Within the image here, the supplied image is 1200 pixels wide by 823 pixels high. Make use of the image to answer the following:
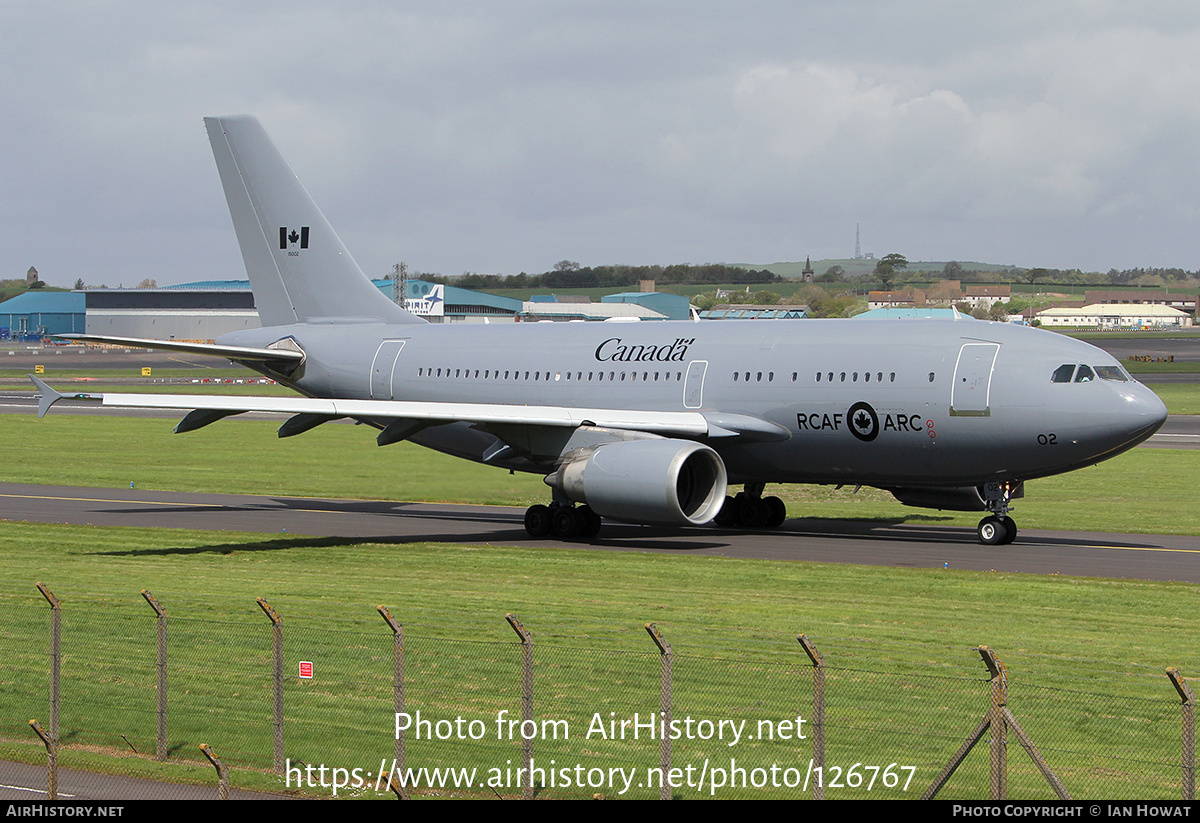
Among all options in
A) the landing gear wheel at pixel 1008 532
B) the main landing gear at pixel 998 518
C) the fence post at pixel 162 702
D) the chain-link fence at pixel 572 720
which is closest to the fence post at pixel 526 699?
the chain-link fence at pixel 572 720

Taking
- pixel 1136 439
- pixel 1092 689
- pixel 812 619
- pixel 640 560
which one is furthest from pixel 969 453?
pixel 1092 689

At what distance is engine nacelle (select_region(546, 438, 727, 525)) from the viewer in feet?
100

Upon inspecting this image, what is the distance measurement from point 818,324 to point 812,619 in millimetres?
13974

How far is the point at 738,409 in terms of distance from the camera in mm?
34094

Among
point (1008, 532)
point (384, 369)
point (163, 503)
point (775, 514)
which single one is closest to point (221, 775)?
point (1008, 532)

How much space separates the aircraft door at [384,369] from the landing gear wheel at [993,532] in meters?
17.3

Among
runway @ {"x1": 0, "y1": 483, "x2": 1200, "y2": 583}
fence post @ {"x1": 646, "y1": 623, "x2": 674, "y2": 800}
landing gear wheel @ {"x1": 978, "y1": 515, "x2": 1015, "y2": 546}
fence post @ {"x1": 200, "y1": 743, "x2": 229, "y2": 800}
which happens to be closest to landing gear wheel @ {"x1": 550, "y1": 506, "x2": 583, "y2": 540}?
runway @ {"x1": 0, "y1": 483, "x2": 1200, "y2": 583}

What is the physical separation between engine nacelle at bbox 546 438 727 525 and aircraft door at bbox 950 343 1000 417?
17.4 ft

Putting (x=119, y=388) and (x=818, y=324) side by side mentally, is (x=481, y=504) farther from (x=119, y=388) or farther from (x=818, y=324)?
(x=119, y=388)

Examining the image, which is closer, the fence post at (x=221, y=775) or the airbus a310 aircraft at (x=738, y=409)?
the fence post at (x=221, y=775)

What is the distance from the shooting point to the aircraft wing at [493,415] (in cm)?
3206

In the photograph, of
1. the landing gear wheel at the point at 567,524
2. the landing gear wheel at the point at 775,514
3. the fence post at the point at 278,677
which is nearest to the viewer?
the fence post at the point at 278,677

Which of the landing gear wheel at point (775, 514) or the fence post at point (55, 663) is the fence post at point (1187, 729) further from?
the landing gear wheel at point (775, 514)
